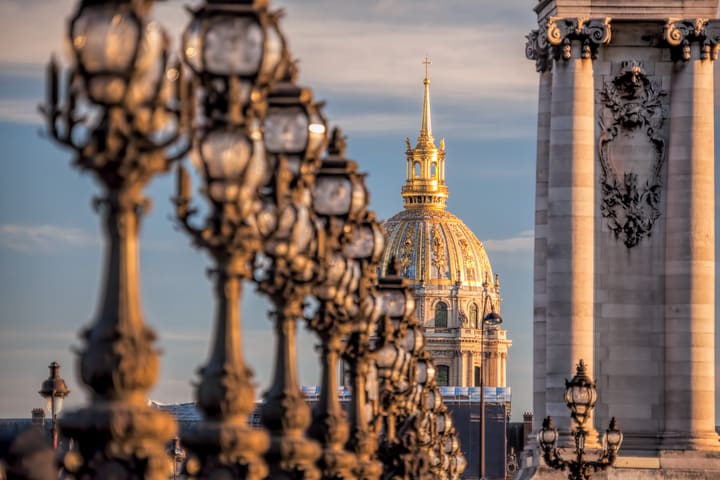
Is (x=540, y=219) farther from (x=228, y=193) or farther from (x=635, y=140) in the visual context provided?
(x=228, y=193)

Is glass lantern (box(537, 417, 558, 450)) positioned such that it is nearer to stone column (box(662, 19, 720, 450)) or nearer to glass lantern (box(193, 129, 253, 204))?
stone column (box(662, 19, 720, 450))

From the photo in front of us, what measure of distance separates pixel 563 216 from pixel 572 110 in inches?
112

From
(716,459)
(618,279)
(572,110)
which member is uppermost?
(572,110)

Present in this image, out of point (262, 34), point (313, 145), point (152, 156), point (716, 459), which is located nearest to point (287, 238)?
point (313, 145)

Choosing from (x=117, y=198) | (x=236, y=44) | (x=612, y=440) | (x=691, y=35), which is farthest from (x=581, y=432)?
(x=117, y=198)

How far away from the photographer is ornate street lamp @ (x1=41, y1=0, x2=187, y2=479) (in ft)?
57.5

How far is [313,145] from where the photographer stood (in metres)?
25.4

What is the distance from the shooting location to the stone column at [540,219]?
70.1 meters

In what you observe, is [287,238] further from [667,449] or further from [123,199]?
[667,449]

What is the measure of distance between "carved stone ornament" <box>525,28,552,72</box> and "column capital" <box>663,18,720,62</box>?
343 cm

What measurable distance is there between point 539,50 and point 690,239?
6.80 meters

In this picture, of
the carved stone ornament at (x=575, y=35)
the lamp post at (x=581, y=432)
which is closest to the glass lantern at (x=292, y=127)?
the lamp post at (x=581, y=432)

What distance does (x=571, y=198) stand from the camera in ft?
222

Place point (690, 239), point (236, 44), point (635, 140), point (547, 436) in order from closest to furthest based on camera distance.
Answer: point (236, 44), point (547, 436), point (690, 239), point (635, 140)
